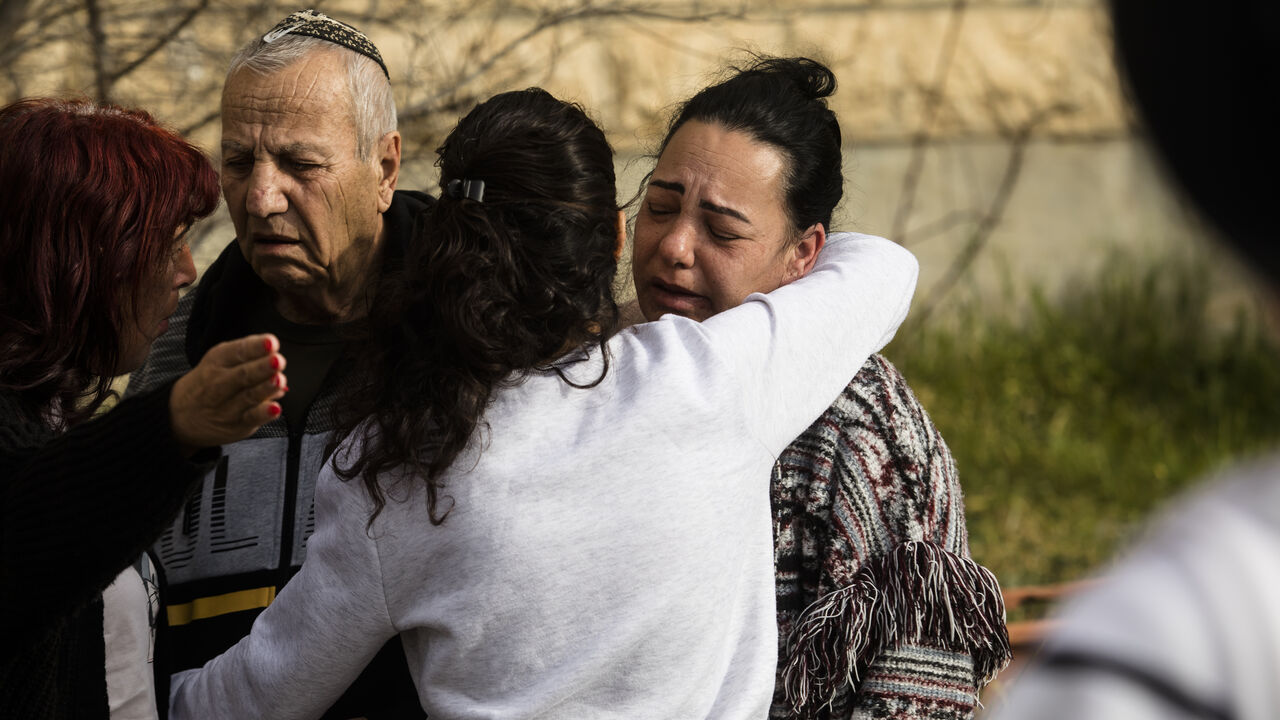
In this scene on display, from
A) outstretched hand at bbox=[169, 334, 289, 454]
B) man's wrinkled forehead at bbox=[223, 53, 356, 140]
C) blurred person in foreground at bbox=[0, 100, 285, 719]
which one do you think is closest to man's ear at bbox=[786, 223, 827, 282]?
man's wrinkled forehead at bbox=[223, 53, 356, 140]

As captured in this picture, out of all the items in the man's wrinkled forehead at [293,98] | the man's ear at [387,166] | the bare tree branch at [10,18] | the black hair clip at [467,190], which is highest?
the black hair clip at [467,190]

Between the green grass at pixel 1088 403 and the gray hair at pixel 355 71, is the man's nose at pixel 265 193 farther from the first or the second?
the green grass at pixel 1088 403

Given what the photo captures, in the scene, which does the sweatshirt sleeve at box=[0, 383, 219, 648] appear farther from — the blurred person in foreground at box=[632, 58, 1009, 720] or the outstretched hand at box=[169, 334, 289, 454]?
the blurred person in foreground at box=[632, 58, 1009, 720]

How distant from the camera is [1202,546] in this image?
60cm

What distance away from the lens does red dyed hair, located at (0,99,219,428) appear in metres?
1.63

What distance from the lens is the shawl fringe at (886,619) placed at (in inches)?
70.2

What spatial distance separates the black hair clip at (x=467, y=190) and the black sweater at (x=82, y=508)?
431 mm

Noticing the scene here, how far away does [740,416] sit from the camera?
1534 millimetres

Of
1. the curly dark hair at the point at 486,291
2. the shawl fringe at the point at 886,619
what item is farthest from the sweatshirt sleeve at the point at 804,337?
the shawl fringe at the point at 886,619

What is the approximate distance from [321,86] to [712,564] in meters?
1.20

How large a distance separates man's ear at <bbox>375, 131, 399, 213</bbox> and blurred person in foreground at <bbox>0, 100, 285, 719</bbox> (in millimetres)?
397

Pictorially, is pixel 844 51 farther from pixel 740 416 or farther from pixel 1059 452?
pixel 740 416

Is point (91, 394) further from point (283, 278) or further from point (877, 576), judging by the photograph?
point (877, 576)

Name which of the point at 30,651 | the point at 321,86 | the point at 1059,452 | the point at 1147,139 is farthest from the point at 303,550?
the point at 1059,452
